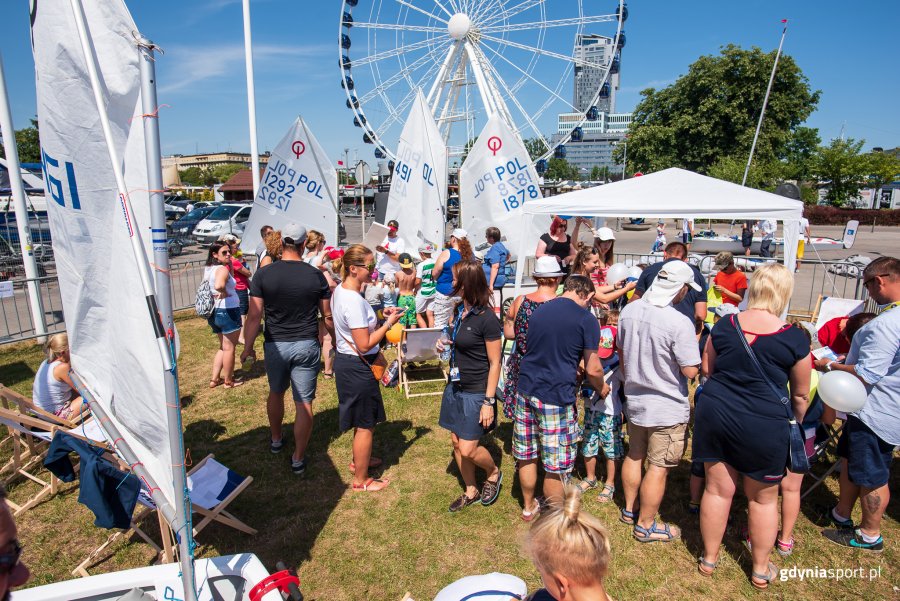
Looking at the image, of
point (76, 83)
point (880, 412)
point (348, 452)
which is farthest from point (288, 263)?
point (880, 412)

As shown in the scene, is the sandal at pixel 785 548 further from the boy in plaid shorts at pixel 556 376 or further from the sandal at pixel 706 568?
the boy in plaid shorts at pixel 556 376

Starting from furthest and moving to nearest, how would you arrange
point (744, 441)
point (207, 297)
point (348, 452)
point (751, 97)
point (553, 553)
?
1. point (751, 97)
2. point (207, 297)
3. point (348, 452)
4. point (744, 441)
5. point (553, 553)

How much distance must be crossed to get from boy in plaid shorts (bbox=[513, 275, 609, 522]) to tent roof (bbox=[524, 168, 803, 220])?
2683mm

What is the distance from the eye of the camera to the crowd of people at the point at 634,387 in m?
2.71

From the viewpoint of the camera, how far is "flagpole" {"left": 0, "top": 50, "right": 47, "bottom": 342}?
21.3 feet

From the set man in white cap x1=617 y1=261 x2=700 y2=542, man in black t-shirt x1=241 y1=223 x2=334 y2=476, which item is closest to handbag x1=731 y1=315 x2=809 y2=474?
man in white cap x1=617 y1=261 x2=700 y2=542

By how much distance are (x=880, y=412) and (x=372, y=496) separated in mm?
3331

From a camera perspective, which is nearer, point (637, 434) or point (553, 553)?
point (553, 553)

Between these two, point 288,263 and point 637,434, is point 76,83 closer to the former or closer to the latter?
point 288,263

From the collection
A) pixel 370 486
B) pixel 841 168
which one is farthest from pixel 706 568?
pixel 841 168

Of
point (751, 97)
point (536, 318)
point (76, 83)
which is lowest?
point (536, 318)

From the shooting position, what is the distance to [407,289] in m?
7.22

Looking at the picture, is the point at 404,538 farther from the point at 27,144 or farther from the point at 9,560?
the point at 27,144

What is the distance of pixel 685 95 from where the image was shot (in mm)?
32938
